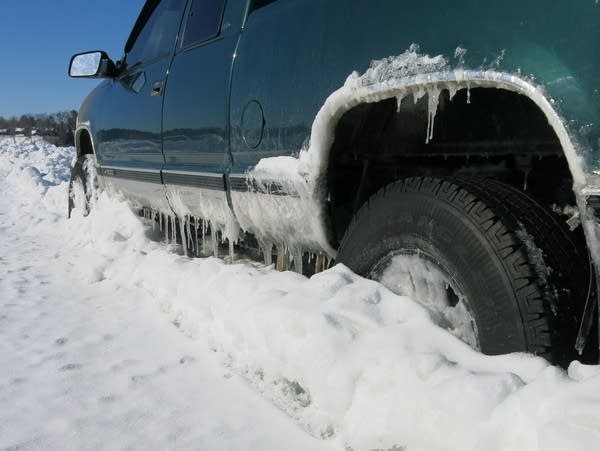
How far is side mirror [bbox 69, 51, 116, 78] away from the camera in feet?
15.0

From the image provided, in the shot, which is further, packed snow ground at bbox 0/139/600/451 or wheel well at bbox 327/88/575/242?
wheel well at bbox 327/88/575/242

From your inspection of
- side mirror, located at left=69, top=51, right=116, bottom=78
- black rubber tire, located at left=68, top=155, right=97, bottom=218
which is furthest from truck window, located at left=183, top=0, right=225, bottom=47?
black rubber tire, located at left=68, top=155, right=97, bottom=218

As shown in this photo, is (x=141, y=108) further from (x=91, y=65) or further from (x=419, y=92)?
(x=419, y=92)

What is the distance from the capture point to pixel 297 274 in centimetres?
243

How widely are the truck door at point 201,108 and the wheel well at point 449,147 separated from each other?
0.78m

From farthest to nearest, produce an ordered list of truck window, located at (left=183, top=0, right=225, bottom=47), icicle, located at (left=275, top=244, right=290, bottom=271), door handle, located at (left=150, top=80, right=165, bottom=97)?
door handle, located at (left=150, top=80, right=165, bottom=97) → truck window, located at (left=183, top=0, right=225, bottom=47) → icicle, located at (left=275, top=244, right=290, bottom=271)

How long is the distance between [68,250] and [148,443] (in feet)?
11.7

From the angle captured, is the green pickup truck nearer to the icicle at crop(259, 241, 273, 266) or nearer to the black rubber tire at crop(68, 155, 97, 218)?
the icicle at crop(259, 241, 273, 266)

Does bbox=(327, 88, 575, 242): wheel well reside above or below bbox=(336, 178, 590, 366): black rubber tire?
above

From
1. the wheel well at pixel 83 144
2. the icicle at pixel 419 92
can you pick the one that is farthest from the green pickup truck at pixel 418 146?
the wheel well at pixel 83 144

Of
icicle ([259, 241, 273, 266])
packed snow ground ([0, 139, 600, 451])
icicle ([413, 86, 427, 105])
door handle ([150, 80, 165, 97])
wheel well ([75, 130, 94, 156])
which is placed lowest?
packed snow ground ([0, 139, 600, 451])

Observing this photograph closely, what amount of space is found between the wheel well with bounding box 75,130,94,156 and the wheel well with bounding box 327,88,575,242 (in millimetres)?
4289

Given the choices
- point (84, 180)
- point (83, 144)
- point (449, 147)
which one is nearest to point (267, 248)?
point (449, 147)

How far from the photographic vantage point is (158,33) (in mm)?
3984
